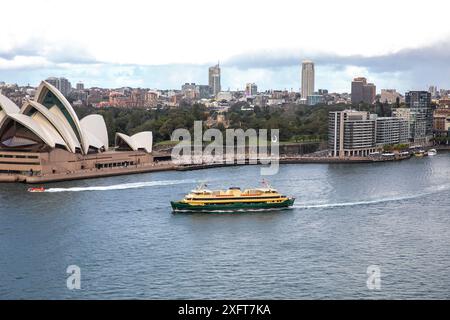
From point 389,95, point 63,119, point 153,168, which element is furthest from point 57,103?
point 389,95

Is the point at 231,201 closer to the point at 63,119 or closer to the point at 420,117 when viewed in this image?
the point at 63,119

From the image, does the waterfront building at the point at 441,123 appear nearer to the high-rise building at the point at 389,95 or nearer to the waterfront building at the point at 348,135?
the waterfront building at the point at 348,135

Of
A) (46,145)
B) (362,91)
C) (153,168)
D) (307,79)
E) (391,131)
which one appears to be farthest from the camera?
(307,79)

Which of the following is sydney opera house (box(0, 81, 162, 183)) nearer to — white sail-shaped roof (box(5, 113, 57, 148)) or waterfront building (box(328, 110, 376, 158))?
white sail-shaped roof (box(5, 113, 57, 148))

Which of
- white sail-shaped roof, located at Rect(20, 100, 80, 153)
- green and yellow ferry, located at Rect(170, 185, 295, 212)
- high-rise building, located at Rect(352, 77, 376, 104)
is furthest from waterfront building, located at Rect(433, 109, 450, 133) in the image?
green and yellow ferry, located at Rect(170, 185, 295, 212)

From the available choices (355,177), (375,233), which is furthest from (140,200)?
(355,177)

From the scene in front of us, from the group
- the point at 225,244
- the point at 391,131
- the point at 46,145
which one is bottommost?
the point at 225,244
